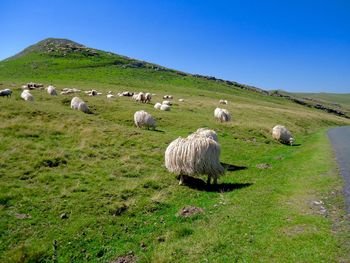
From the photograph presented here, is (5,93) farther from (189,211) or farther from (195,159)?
(189,211)

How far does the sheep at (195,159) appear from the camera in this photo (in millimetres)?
15688

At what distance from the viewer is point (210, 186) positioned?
52.7 feet

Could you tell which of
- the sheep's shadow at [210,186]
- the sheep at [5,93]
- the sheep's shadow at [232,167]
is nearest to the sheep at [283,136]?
the sheep's shadow at [232,167]

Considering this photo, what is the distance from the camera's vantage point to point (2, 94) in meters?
35.7

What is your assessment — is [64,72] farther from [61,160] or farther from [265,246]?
[265,246]

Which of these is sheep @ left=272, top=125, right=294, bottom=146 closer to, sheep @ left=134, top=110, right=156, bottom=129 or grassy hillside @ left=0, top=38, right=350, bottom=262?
grassy hillside @ left=0, top=38, right=350, bottom=262

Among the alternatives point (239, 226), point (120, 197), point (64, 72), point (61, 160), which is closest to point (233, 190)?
point (239, 226)

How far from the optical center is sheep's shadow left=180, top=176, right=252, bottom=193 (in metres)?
15.6

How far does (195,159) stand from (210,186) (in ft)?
5.66

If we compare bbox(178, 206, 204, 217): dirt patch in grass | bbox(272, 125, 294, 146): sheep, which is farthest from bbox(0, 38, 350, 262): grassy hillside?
bbox(272, 125, 294, 146): sheep

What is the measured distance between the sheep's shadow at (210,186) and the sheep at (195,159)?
0.31m

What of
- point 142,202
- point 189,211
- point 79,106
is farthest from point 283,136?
point 142,202

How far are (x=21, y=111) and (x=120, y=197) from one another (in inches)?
670

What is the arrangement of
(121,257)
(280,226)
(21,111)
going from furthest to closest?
1. (21,111)
2. (280,226)
3. (121,257)
